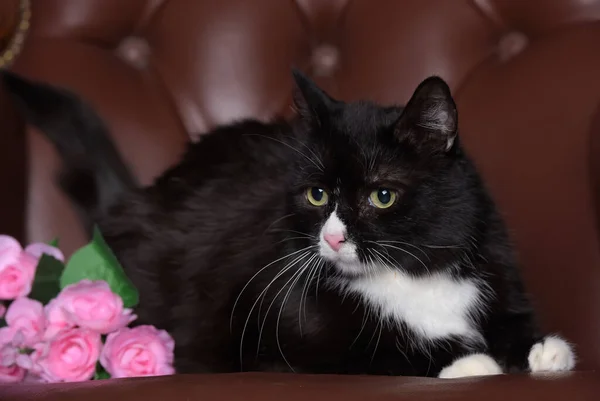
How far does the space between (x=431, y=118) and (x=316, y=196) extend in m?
0.20

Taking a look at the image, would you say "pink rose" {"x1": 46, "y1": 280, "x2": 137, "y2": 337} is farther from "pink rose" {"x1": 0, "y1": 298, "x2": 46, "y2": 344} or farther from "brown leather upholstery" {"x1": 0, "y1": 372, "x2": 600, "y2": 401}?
"brown leather upholstery" {"x1": 0, "y1": 372, "x2": 600, "y2": 401}

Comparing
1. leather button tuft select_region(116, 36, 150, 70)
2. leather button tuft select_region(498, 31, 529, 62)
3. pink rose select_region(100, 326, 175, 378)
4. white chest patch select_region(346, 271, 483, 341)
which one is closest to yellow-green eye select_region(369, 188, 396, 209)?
white chest patch select_region(346, 271, 483, 341)

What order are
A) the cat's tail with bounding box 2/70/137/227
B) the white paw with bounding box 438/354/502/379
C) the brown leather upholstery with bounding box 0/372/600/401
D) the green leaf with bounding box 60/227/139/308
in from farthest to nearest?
1. the cat's tail with bounding box 2/70/137/227
2. the green leaf with bounding box 60/227/139/308
3. the white paw with bounding box 438/354/502/379
4. the brown leather upholstery with bounding box 0/372/600/401

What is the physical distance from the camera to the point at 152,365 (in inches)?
38.7

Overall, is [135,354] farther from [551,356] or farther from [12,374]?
[551,356]

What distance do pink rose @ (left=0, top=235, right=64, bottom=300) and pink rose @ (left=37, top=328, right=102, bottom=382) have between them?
98 mm

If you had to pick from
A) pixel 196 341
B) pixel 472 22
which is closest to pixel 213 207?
pixel 196 341

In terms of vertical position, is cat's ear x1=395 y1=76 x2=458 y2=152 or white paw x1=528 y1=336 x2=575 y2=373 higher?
cat's ear x1=395 y1=76 x2=458 y2=152

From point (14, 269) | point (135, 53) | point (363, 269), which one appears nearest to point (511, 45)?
point (363, 269)

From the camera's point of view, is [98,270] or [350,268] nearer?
[350,268]

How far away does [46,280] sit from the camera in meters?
1.07

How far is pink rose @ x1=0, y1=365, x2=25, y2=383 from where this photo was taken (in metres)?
0.97

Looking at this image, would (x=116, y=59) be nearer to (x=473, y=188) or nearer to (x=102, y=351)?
(x=102, y=351)

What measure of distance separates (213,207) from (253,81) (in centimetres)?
26
